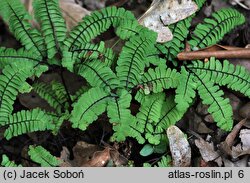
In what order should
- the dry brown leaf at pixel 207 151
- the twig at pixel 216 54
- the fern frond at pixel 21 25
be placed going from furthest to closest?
the twig at pixel 216 54 < the fern frond at pixel 21 25 < the dry brown leaf at pixel 207 151

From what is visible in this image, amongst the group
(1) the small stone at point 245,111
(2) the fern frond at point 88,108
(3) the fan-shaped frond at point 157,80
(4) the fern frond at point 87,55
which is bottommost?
(1) the small stone at point 245,111

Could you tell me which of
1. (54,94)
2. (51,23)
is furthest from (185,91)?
(51,23)

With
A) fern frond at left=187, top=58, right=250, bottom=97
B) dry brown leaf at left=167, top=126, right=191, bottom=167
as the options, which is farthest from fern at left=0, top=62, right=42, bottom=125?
fern frond at left=187, top=58, right=250, bottom=97

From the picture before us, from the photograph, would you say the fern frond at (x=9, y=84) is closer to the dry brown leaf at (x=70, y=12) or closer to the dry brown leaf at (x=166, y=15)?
the dry brown leaf at (x=70, y=12)

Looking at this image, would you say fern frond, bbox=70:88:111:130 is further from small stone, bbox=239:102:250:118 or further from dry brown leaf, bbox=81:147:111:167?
small stone, bbox=239:102:250:118

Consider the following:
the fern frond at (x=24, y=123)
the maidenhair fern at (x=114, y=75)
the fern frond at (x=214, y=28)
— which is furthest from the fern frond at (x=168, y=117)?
the fern frond at (x=24, y=123)

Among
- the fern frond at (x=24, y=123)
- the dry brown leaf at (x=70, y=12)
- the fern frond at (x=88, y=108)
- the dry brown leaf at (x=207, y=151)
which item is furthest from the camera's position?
the dry brown leaf at (x=70, y=12)
